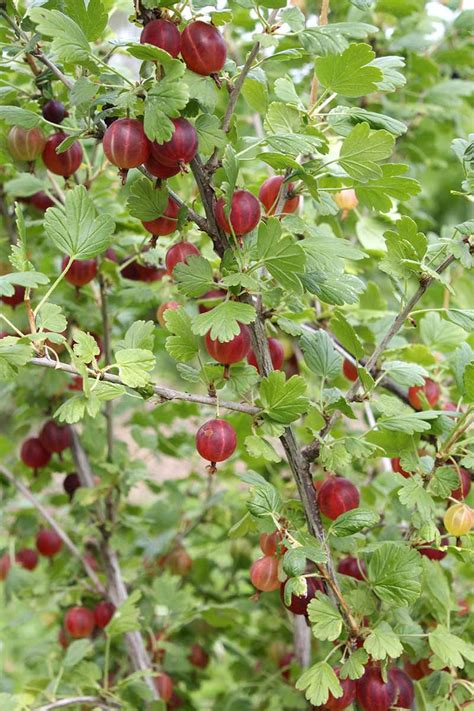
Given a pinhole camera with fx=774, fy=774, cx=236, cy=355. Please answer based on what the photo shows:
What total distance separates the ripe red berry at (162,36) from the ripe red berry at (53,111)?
241 mm

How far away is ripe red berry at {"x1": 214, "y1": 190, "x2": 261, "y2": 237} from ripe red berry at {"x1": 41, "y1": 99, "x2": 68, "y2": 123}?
29 centimetres

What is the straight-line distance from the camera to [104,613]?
1.25 meters

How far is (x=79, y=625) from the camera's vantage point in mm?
1248

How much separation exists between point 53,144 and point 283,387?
1.43 ft

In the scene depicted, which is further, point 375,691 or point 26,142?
point 26,142

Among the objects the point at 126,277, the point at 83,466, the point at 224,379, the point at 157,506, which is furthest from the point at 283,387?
the point at 157,506

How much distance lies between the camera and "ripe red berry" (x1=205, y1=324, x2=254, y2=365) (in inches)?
30.1

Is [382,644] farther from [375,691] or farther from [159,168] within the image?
[159,168]

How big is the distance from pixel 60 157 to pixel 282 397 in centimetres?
43

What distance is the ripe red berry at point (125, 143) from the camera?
71 cm

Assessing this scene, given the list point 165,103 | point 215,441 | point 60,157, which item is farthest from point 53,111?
point 215,441

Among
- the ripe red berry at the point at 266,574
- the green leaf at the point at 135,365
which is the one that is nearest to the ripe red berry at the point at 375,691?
the ripe red berry at the point at 266,574

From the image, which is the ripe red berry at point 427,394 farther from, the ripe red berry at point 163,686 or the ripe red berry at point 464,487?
the ripe red berry at point 163,686

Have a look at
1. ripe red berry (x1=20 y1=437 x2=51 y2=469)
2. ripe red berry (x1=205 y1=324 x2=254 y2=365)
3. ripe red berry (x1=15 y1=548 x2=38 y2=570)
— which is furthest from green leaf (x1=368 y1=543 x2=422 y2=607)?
ripe red berry (x1=15 y1=548 x2=38 y2=570)
